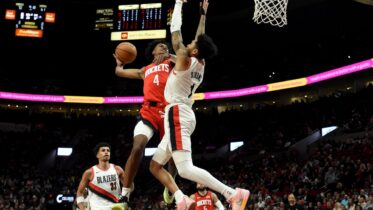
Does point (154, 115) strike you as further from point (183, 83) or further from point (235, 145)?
point (235, 145)

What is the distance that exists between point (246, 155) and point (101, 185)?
705 inches

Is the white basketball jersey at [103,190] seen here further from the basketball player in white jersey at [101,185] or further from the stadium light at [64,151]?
the stadium light at [64,151]

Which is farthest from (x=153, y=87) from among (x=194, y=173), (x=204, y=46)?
(x=194, y=173)

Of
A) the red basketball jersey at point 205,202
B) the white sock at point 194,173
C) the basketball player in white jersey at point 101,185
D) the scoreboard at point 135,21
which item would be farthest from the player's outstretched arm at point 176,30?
the scoreboard at point 135,21

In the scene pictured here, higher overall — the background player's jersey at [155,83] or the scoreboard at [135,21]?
the background player's jersey at [155,83]

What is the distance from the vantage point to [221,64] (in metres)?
30.4

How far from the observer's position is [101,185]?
8062 mm

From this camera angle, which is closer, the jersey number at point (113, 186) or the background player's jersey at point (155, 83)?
the background player's jersey at point (155, 83)

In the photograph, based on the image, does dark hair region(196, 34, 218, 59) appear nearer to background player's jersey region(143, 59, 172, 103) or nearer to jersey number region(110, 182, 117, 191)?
background player's jersey region(143, 59, 172, 103)

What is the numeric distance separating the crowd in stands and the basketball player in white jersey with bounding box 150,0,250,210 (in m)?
8.44

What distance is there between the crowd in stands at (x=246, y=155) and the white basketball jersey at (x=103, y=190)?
7370 mm

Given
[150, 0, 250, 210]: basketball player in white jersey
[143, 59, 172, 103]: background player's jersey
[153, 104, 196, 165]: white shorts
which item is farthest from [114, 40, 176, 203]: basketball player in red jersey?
[153, 104, 196, 165]: white shorts

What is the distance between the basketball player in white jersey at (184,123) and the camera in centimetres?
587

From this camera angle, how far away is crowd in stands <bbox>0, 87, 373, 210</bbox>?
17.4m
